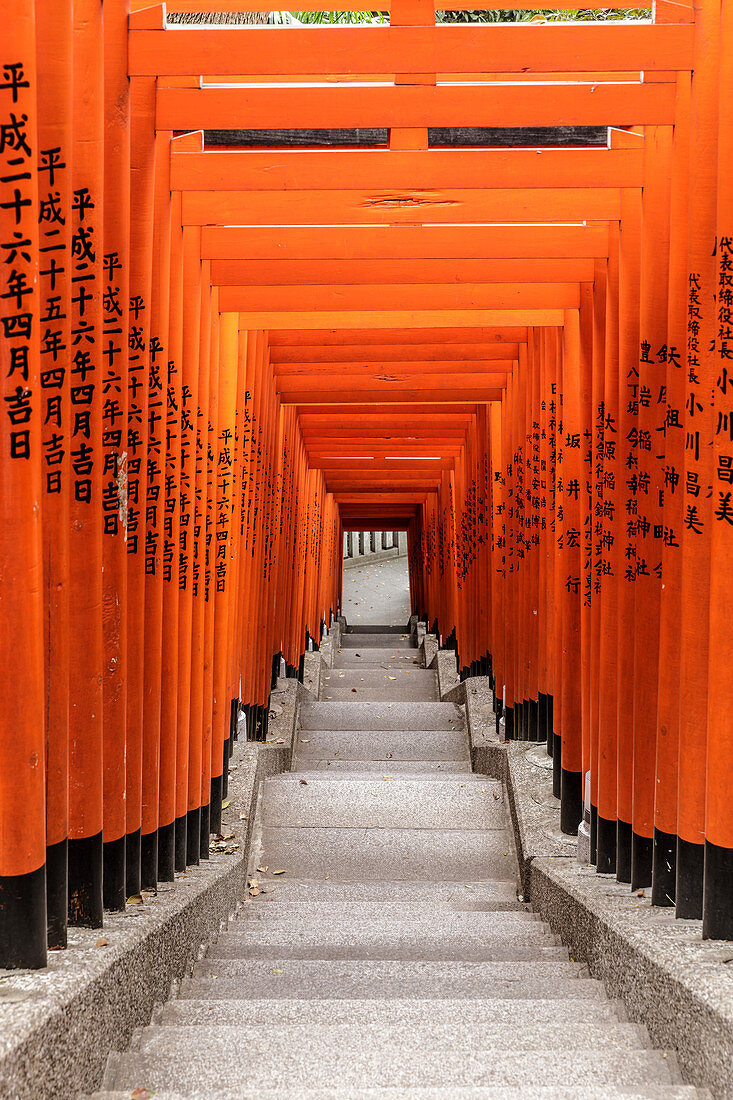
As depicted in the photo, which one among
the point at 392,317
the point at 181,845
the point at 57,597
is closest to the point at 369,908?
the point at 181,845

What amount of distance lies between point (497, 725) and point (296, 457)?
4.48 m

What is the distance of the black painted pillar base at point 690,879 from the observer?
140 inches

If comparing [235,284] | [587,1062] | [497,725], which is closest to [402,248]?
[235,284]

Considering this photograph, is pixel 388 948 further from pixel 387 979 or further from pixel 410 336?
pixel 410 336

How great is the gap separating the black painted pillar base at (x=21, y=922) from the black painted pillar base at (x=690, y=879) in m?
2.13

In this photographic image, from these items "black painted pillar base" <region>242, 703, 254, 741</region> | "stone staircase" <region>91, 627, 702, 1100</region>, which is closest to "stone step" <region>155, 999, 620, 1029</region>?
"stone staircase" <region>91, 627, 702, 1100</region>

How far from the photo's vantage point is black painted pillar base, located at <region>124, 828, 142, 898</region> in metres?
4.10

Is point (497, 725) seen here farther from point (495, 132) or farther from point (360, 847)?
point (495, 132)

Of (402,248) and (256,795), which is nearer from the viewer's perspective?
(402,248)

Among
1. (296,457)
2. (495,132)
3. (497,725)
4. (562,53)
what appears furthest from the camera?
(296,457)

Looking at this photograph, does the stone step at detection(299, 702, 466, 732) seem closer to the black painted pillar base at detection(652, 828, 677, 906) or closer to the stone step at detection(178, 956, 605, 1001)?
the stone step at detection(178, 956, 605, 1001)

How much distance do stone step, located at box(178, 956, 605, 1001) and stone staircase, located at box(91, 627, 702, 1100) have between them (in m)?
0.01

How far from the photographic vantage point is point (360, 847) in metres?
7.20

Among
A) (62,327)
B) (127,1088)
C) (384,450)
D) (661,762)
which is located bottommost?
(127,1088)
